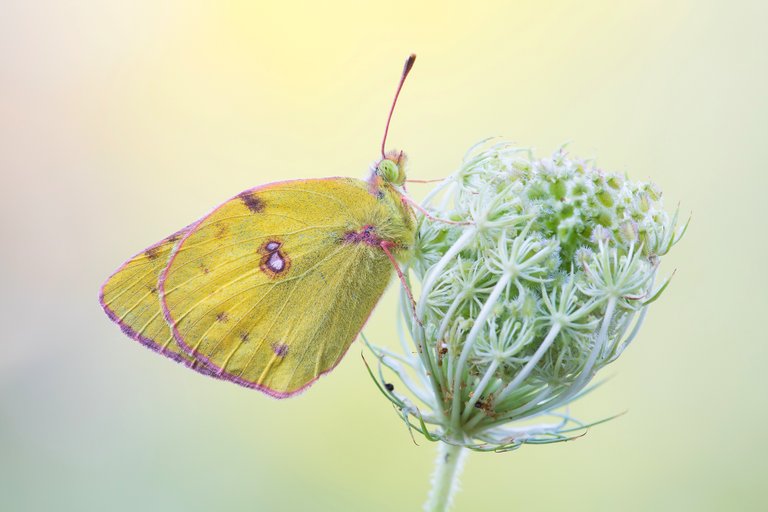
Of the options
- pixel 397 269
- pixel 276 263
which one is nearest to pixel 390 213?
pixel 397 269

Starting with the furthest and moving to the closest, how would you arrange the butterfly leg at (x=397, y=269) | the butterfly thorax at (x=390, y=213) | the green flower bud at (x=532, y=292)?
the butterfly thorax at (x=390, y=213) → the butterfly leg at (x=397, y=269) → the green flower bud at (x=532, y=292)

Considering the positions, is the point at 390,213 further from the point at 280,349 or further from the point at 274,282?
the point at 280,349

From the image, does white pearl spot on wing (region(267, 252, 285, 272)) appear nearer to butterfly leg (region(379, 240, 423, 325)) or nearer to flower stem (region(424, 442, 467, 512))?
butterfly leg (region(379, 240, 423, 325))

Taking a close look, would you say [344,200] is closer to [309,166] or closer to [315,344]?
[315,344]

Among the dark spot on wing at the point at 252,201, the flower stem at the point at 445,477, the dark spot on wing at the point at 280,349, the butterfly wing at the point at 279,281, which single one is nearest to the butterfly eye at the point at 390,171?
the butterfly wing at the point at 279,281

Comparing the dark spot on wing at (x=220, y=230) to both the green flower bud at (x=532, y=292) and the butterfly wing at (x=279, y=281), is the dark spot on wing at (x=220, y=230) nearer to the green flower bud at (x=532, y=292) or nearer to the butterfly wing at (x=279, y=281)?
the butterfly wing at (x=279, y=281)

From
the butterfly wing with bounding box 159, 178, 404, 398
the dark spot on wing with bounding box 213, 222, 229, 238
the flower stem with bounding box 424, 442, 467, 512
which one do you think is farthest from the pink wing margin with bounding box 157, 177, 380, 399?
the flower stem with bounding box 424, 442, 467, 512

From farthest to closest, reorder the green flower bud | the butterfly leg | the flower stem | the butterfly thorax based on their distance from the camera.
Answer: the butterfly thorax
the butterfly leg
the flower stem
the green flower bud
